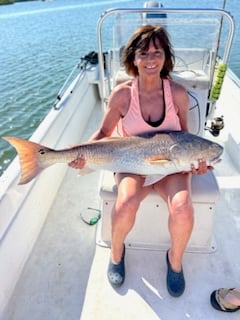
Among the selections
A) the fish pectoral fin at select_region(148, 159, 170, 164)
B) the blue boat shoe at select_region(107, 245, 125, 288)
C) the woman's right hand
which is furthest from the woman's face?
the blue boat shoe at select_region(107, 245, 125, 288)

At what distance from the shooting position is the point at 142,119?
6.40 feet

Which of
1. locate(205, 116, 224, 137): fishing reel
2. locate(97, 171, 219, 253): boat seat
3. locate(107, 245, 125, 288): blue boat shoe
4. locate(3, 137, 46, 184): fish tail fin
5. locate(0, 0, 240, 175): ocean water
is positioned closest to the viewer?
locate(3, 137, 46, 184): fish tail fin

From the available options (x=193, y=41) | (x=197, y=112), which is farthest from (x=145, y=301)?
(x=193, y=41)

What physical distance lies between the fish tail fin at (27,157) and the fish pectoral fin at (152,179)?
596 mm

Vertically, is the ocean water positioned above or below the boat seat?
below

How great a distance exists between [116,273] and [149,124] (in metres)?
0.90

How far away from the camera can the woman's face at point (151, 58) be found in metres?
1.92

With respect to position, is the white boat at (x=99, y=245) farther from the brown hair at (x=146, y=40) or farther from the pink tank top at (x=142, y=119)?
the brown hair at (x=146, y=40)

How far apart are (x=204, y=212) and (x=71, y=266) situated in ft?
2.99

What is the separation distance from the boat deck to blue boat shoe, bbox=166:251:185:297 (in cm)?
4

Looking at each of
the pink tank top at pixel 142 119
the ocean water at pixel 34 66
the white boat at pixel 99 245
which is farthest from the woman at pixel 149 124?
the ocean water at pixel 34 66

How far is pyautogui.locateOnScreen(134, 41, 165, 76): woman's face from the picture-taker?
1923mm

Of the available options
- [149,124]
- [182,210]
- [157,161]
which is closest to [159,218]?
[182,210]

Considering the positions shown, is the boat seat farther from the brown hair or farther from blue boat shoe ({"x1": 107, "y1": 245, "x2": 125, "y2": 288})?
the brown hair
